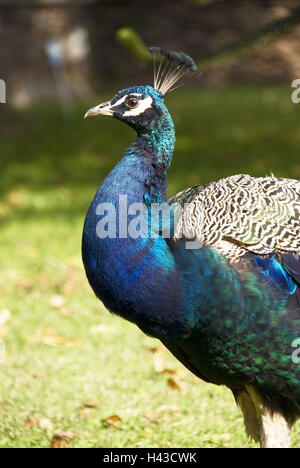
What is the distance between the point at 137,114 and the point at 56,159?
5.29 meters

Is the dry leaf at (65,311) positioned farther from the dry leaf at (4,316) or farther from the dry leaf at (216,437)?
the dry leaf at (216,437)

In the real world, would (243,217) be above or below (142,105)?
below

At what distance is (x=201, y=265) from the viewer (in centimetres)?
263

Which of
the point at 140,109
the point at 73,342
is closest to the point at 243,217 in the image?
the point at 140,109

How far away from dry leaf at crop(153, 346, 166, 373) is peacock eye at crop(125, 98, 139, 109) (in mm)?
1719

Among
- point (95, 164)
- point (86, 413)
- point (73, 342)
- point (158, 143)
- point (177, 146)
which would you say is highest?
point (177, 146)

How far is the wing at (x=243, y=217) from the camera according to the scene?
8.91ft

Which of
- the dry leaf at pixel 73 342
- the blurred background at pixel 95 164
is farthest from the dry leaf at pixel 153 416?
the dry leaf at pixel 73 342

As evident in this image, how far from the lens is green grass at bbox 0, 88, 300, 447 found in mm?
3523

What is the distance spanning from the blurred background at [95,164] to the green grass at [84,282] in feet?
0.04

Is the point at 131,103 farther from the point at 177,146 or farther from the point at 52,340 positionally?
the point at 177,146

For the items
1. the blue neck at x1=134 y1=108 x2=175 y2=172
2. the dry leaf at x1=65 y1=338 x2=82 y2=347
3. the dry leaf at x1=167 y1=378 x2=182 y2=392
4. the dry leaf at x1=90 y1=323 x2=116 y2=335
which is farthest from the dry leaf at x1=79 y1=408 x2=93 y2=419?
the blue neck at x1=134 y1=108 x2=175 y2=172

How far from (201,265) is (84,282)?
9.13 ft

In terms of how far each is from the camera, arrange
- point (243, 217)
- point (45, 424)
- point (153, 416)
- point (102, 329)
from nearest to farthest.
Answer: point (243, 217) < point (45, 424) < point (153, 416) < point (102, 329)
